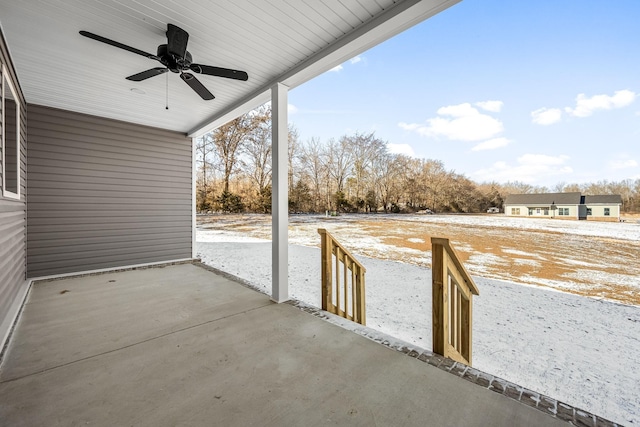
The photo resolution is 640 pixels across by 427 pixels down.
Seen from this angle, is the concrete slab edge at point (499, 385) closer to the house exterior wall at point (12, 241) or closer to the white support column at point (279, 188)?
the white support column at point (279, 188)

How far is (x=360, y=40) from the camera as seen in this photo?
205cm

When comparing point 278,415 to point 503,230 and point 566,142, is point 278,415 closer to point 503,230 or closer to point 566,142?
point 566,142

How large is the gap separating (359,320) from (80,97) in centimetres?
466

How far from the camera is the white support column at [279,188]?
2.82 metres

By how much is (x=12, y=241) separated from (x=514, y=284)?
877 centimetres

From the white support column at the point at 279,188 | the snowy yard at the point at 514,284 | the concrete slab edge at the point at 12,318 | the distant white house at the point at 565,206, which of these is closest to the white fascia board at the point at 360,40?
the white support column at the point at 279,188

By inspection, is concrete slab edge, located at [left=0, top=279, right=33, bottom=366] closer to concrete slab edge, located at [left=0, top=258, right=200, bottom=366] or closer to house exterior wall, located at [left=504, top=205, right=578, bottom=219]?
concrete slab edge, located at [left=0, top=258, right=200, bottom=366]

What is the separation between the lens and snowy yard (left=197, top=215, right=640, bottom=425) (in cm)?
295

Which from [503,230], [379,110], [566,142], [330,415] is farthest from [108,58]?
[379,110]

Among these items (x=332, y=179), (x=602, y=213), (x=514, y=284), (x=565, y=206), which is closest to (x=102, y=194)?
(x=514, y=284)

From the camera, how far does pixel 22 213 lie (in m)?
3.36

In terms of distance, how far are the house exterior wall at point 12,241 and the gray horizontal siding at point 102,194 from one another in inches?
8.1

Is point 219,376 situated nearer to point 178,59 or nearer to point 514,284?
point 178,59

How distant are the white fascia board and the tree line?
9.18 metres
